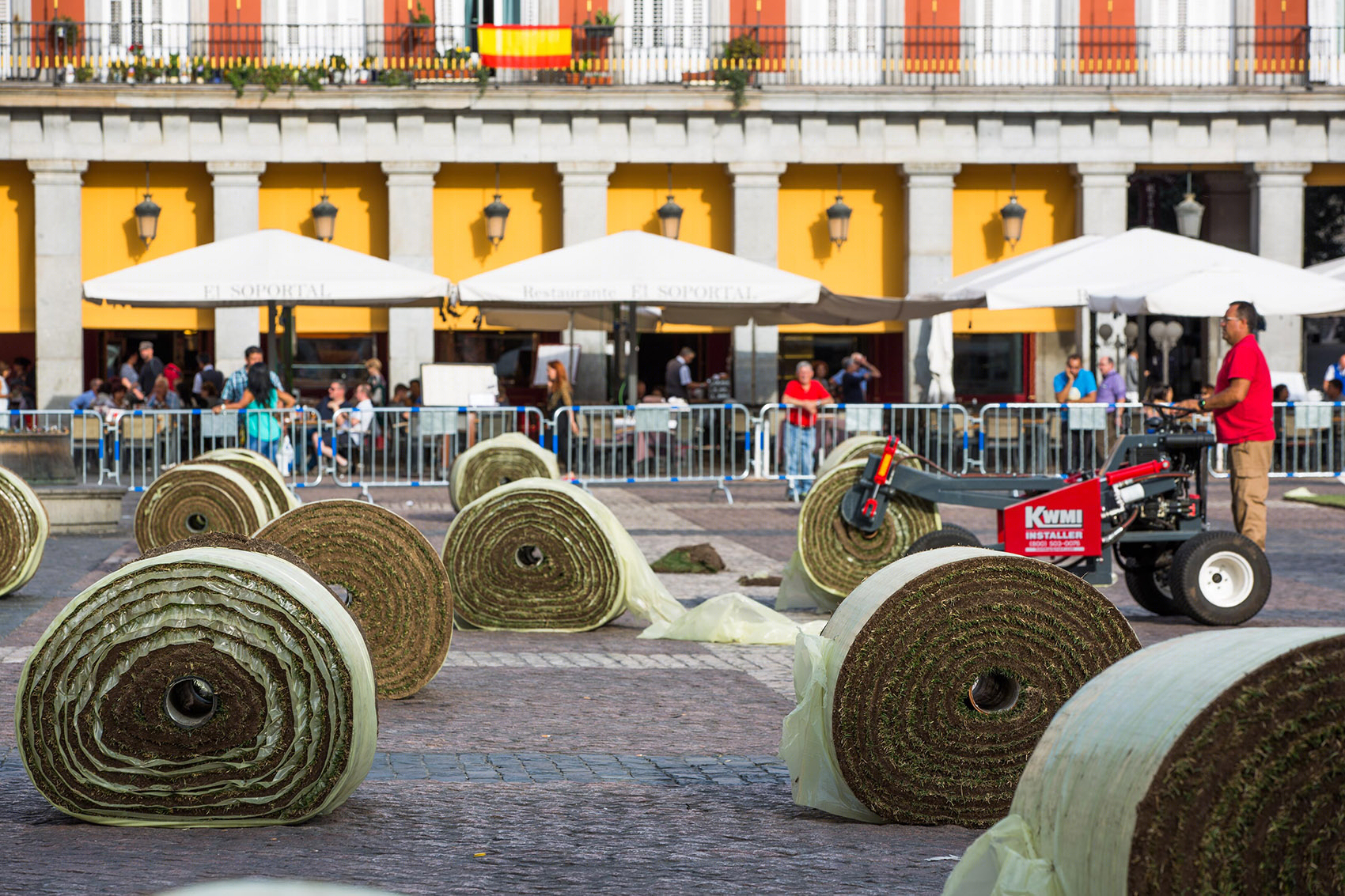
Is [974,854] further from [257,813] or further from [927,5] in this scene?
[927,5]

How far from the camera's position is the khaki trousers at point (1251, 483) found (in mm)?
12664

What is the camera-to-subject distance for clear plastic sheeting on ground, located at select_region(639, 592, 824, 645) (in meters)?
10.8

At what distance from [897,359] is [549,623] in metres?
22.1

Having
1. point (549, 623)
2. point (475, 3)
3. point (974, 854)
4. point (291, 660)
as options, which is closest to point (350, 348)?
point (475, 3)

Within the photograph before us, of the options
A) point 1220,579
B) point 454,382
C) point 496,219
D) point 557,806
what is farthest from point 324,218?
point 557,806

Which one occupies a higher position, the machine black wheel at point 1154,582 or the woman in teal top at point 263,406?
the woman in teal top at point 263,406

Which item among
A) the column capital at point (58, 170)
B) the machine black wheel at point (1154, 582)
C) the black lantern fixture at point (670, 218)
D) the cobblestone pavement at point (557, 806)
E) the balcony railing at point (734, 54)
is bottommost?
the cobblestone pavement at point (557, 806)

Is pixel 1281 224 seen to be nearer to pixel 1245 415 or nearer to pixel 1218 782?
pixel 1245 415

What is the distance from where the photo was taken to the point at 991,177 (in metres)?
32.6

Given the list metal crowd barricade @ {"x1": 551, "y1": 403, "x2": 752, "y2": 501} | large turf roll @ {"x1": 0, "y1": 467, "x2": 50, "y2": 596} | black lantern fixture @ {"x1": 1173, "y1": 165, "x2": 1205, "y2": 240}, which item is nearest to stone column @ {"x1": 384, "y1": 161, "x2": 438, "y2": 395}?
metal crowd barricade @ {"x1": 551, "y1": 403, "x2": 752, "y2": 501}

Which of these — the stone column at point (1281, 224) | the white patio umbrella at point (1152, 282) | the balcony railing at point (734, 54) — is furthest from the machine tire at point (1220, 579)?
the stone column at point (1281, 224)

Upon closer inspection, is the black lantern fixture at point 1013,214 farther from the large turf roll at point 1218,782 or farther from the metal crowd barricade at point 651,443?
the large turf roll at point 1218,782

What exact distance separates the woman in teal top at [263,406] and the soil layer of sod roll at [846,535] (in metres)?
10.1

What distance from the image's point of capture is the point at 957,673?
6.13 metres
